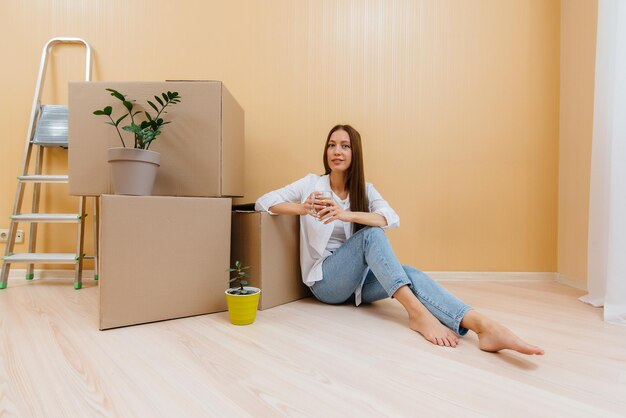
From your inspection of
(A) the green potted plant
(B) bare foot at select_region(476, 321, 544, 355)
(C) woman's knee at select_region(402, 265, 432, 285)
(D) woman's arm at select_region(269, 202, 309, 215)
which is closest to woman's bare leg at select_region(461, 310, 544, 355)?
(B) bare foot at select_region(476, 321, 544, 355)

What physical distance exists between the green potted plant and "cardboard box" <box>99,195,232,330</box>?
93 mm

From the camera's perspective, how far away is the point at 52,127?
1872mm

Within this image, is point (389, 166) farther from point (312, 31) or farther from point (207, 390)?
point (207, 390)

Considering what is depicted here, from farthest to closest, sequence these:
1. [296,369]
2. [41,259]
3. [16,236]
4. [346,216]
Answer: [16,236], [41,259], [346,216], [296,369]

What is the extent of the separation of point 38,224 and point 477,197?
2504mm

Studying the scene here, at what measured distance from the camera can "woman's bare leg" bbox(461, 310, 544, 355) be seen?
3.18ft

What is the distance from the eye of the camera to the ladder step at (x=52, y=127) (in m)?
1.86

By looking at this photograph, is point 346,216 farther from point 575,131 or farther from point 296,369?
point 575,131

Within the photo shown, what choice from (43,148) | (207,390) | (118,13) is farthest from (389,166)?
(43,148)

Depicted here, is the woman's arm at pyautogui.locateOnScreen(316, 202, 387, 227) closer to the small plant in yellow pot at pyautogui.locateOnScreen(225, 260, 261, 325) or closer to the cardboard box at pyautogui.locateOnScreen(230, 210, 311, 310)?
the cardboard box at pyautogui.locateOnScreen(230, 210, 311, 310)

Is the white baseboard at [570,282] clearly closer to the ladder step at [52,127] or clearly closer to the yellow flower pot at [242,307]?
the yellow flower pot at [242,307]

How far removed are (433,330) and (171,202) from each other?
101 centimetres

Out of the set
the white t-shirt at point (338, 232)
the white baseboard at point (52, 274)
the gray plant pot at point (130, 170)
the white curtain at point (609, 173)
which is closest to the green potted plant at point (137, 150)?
the gray plant pot at point (130, 170)

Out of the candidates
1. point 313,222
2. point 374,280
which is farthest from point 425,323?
point 313,222
